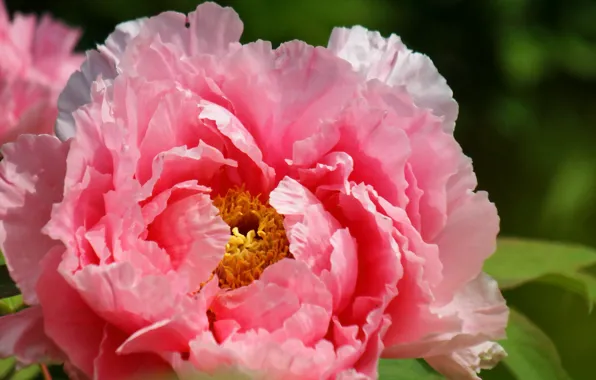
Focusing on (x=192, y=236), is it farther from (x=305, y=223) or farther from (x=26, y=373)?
(x=26, y=373)

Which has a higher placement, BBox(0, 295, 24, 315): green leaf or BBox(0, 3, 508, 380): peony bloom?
BBox(0, 3, 508, 380): peony bloom

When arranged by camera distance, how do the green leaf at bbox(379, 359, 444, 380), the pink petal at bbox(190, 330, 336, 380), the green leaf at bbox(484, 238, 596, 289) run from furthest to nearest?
the green leaf at bbox(484, 238, 596, 289)
the green leaf at bbox(379, 359, 444, 380)
the pink petal at bbox(190, 330, 336, 380)

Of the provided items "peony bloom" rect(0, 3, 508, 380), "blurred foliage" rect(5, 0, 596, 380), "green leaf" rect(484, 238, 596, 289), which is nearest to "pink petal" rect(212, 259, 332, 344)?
"peony bloom" rect(0, 3, 508, 380)

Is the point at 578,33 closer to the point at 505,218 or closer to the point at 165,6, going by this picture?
the point at 505,218

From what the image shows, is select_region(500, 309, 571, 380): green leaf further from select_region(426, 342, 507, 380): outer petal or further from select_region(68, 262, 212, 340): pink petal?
select_region(68, 262, 212, 340): pink petal

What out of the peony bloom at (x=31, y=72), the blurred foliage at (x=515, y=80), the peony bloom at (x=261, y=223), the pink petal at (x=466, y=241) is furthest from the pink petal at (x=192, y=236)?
the blurred foliage at (x=515, y=80)

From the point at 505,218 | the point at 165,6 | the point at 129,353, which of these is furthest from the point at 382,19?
the point at 129,353

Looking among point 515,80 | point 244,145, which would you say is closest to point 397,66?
point 244,145
